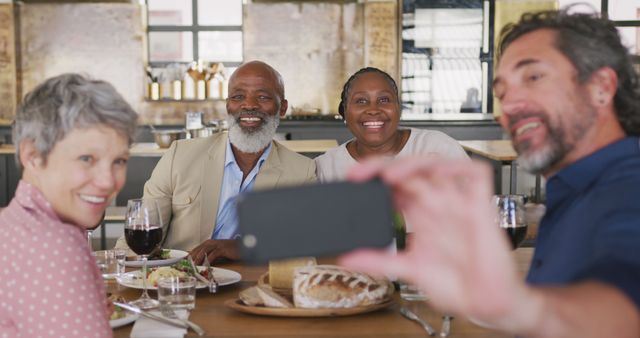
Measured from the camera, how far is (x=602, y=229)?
1014mm

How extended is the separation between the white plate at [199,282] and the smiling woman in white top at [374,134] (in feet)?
3.43

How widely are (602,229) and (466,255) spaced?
1.30 feet

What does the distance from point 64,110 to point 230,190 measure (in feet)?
6.05

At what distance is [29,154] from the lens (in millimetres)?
1430

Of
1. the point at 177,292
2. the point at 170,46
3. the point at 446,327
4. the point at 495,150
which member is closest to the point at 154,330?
the point at 177,292

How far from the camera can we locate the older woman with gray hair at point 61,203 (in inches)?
51.5

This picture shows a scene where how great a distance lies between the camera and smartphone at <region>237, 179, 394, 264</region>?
70 cm

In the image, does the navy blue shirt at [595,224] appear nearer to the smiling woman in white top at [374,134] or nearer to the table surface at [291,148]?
the smiling woman in white top at [374,134]

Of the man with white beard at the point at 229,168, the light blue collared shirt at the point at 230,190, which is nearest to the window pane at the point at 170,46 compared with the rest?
the man with white beard at the point at 229,168

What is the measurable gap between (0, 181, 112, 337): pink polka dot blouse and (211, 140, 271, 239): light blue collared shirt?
5.78 feet

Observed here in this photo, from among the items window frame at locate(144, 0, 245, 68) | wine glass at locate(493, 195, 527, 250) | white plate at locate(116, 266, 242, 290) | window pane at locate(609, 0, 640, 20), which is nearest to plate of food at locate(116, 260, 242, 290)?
white plate at locate(116, 266, 242, 290)

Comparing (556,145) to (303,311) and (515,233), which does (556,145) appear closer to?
(303,311)

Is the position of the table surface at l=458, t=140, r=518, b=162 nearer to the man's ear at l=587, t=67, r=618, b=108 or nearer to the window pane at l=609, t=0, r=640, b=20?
the window pane at l=609, t=0, r=640, b=20

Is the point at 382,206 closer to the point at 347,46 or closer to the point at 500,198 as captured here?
the point at 500,198
